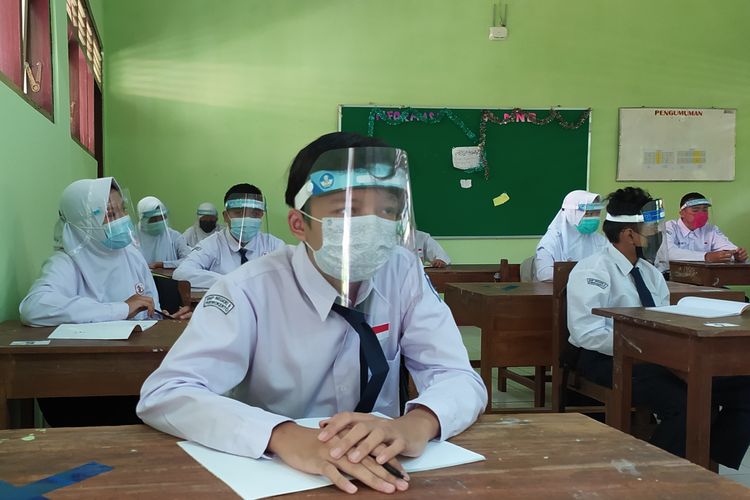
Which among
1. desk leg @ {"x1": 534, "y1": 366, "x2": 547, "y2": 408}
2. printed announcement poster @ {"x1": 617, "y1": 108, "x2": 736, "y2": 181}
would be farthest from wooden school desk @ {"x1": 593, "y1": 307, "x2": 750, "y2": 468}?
printed announcement poster @ {"x1": 617, "y1": 108, "x2": 736, "y2": 181}

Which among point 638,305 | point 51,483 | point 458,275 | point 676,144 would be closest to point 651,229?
point 638,305

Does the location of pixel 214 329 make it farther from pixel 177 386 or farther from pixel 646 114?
pixel 646 114

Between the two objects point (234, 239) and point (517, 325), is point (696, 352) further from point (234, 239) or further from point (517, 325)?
point (234, 239)

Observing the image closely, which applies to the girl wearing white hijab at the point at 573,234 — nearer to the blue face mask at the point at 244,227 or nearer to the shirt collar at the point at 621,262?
the shirt collar at the point at 621,262

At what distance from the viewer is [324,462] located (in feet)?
2.57

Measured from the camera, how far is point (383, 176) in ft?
3.23

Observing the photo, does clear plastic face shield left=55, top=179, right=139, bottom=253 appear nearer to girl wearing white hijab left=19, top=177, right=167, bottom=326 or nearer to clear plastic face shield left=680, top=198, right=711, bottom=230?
girl wearing white hijab left=19, top=177, right=167, bottom=326

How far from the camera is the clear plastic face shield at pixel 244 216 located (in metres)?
4.04

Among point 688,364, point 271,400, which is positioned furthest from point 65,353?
point 688,364

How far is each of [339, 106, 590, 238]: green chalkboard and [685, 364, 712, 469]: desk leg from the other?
395cm

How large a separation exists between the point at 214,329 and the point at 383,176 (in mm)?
365

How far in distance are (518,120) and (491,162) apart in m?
0.46

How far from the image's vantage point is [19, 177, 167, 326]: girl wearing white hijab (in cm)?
212

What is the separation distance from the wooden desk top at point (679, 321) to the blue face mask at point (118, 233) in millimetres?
1676
